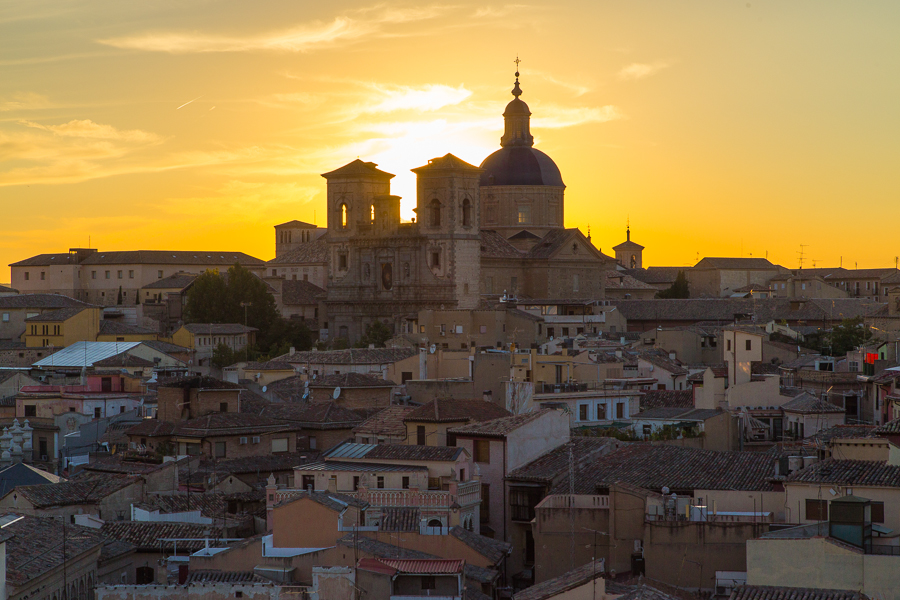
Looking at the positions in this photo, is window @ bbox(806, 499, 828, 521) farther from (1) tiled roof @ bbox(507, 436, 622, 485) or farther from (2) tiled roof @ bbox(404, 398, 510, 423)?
(2) tiled roof @ bbox(404, 398, 510, 423)

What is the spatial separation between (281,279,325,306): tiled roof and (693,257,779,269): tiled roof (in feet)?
104

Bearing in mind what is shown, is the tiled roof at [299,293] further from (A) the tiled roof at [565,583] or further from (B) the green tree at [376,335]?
(A) the tiled roof at [565,583]

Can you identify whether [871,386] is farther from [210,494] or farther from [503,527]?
[210,494]

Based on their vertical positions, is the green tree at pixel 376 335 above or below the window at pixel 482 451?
above

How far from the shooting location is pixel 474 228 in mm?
59500

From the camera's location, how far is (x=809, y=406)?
2562 cm

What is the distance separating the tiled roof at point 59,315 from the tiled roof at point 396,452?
38.3m

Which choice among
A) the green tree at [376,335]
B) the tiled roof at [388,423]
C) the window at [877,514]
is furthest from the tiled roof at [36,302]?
the window at [877,514]

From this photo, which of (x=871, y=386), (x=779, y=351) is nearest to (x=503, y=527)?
(x=871, y=386)

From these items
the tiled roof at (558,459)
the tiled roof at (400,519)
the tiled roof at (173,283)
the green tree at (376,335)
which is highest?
the tiled roof at (173,283)

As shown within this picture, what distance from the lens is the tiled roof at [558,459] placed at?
2042 centimetres

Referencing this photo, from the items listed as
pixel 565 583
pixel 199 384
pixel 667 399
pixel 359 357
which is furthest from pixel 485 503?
pixel 359 357

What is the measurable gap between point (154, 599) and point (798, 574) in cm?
722

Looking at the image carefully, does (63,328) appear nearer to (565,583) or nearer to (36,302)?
(36,302)
